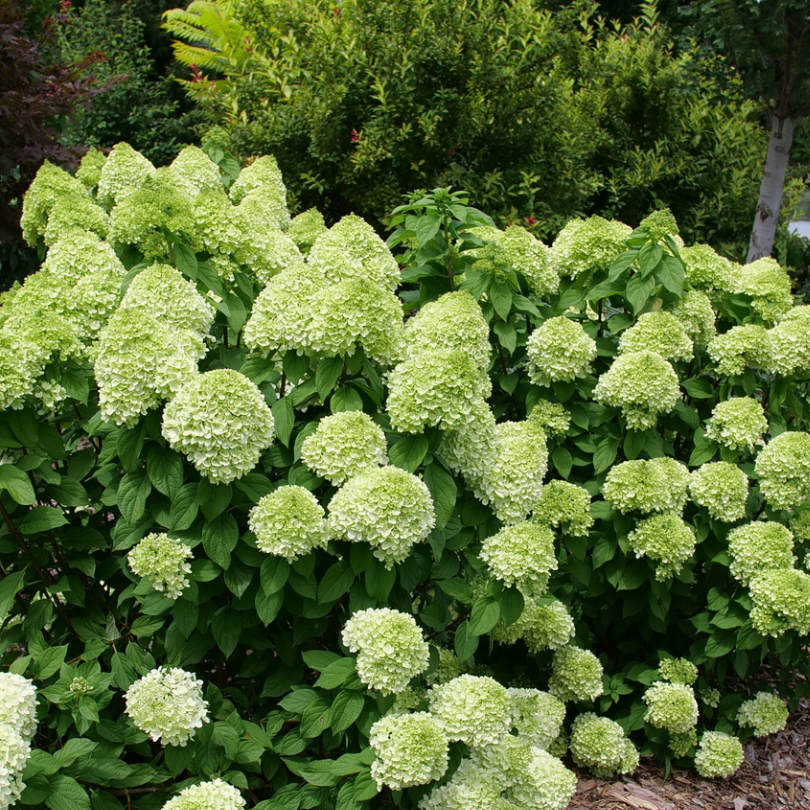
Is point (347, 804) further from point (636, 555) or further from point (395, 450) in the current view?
point (636, 555)

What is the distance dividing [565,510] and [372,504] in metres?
1.06

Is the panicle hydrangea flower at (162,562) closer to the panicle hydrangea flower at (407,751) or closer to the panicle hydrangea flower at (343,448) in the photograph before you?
the panicle hydrangea flower at (343,448)

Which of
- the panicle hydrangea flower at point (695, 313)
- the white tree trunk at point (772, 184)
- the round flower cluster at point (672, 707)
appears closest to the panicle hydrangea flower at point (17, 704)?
the round flower cluster at point (672, 707)

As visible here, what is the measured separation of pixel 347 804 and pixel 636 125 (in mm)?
8755

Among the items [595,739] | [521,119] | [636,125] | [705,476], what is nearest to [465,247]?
[705,476]

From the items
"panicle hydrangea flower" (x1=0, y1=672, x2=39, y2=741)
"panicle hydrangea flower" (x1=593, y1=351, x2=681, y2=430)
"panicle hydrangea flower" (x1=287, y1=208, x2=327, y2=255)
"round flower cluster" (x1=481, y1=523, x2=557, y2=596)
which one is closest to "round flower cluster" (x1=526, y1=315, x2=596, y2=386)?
"panicle hydrangea flower" (x1=593, y1=351, x2=681, y2=430)

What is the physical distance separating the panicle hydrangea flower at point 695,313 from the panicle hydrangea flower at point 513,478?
1.12 metres

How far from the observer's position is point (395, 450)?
8.08 ft

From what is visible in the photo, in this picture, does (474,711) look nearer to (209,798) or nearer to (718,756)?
(209,798)

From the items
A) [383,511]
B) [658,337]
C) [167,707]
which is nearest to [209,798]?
[167,707]

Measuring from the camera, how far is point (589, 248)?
3480 mm

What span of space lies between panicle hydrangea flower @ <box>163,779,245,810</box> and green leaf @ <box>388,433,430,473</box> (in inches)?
39.4

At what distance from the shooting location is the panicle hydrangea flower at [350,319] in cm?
239

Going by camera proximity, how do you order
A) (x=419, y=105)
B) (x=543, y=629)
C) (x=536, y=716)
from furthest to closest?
(x=419, y=105), (x=543, y=629), (x=536, y=716)
